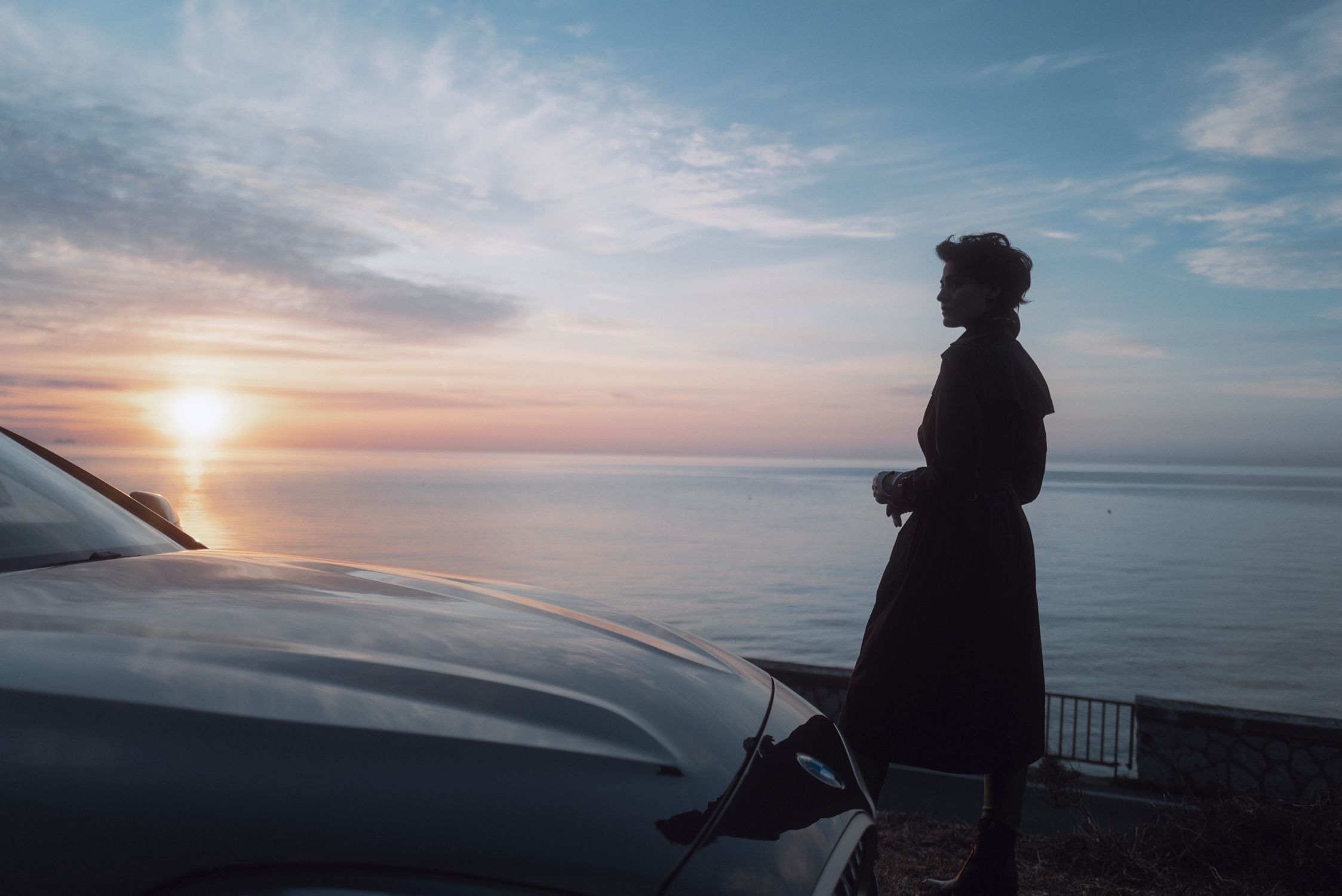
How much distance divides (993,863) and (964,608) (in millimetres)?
813

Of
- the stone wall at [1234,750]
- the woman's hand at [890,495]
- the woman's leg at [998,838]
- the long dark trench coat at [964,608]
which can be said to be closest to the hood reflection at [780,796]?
the long dark trench coat at [964,608]

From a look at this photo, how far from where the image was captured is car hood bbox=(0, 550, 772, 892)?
93cm

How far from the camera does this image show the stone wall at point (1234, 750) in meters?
5.14

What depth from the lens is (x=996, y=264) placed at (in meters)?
2.84

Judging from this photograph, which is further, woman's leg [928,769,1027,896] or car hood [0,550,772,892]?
woman's leg [928,769,1027,896]

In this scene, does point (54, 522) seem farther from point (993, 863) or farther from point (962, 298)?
point (993, 863)

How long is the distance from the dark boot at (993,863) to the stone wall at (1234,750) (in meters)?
2.93

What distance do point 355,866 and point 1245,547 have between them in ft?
208

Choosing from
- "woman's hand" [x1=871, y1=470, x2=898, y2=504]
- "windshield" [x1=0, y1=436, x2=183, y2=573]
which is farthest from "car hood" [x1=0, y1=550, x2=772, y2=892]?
"woman's hand" [x1=871, y1=470, x2=898, y2=504]

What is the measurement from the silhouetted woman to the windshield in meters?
1.97

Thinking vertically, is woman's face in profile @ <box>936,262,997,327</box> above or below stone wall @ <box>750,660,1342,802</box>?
above

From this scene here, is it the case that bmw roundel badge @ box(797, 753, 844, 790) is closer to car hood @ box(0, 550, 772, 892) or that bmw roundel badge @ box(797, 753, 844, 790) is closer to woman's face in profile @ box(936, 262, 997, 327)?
car hood @ box(0, 550, 772, 892)

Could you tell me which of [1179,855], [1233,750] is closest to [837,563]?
[1233,750]

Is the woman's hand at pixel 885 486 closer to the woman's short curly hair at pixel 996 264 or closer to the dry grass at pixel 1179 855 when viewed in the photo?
the woman's short curly hair at pixel 996 264
